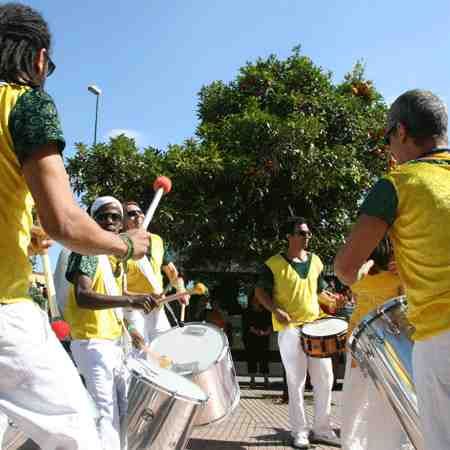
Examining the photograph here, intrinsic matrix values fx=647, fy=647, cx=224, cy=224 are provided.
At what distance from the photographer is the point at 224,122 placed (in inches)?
529

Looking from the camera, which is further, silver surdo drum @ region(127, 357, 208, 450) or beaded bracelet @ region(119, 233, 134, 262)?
silver surdo drum @ region(127, 357, 208, 450)

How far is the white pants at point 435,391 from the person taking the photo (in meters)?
2.07

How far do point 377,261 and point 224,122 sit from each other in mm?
9570

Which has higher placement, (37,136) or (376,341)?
(37,136)

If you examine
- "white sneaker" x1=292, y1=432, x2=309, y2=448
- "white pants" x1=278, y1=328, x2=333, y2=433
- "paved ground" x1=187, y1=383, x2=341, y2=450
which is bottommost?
"paved ground" x1=187, y1=383, x2=341, y2=450

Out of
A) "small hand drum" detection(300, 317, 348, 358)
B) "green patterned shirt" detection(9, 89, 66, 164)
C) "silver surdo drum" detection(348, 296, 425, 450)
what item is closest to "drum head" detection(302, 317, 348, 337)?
"small hand drum" detection(300, 317, 348, 358)

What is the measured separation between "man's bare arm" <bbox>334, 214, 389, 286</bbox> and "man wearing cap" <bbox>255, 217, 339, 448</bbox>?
135 inches

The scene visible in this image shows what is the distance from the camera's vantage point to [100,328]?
4023mm

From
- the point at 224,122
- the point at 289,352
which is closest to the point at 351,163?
the point at 224,122

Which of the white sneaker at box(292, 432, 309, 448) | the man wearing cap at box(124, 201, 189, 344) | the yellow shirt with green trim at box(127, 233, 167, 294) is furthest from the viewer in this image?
the yellow shirt with green trim at box(127, 233, 167, 294)

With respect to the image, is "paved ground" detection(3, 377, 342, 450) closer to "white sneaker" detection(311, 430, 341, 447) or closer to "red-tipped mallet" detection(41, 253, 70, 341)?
"white sneaker" detection(311, 430, 341, 447)

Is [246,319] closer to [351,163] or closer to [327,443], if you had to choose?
[351,163]

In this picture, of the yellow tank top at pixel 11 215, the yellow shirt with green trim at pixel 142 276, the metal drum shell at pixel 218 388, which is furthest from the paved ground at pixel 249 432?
the yellow tank top at pixel 11 215

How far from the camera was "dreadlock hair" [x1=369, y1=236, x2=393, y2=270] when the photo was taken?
13.4 ft
